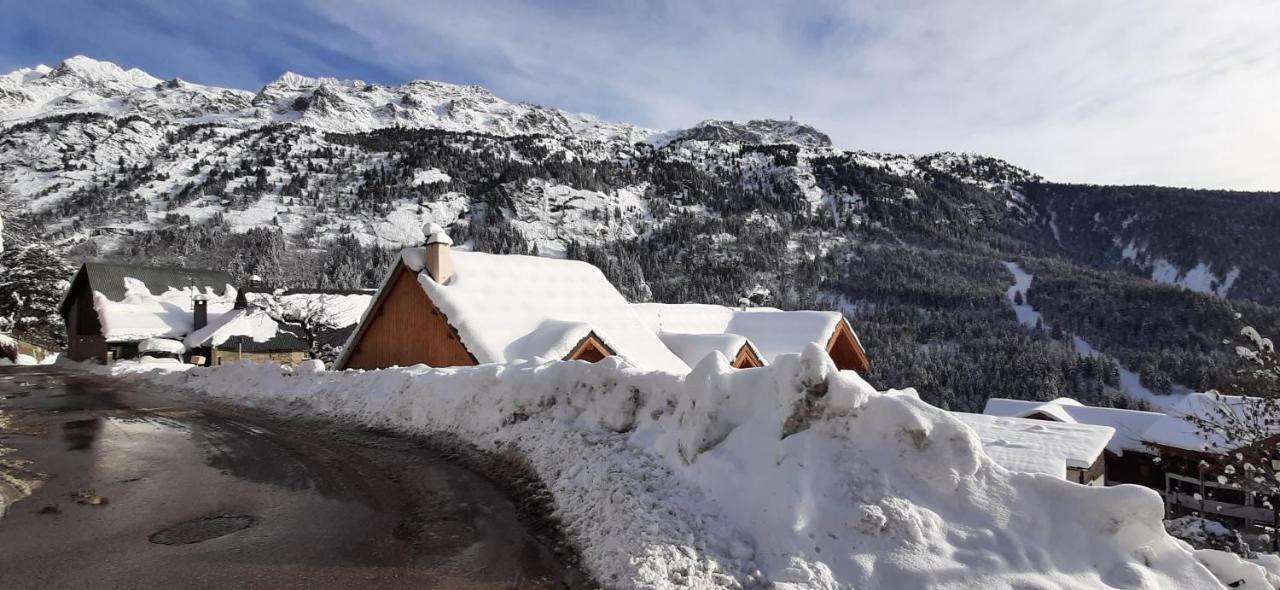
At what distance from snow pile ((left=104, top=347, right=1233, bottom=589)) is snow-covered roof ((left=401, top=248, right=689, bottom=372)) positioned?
9352mm

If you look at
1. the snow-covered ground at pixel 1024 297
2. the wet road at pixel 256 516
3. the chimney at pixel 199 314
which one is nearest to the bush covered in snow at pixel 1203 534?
the wet road at pixel 256 516

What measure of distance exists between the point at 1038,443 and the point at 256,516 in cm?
1887

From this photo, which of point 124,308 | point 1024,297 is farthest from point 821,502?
point 1024,297

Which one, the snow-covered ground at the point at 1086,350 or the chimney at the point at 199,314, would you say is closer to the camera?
the chimney at the point at 199,314

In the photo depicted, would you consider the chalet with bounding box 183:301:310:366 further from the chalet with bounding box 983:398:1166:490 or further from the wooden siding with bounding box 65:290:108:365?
the chalet with bounding box 983:398:1166:490

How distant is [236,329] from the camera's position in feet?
123

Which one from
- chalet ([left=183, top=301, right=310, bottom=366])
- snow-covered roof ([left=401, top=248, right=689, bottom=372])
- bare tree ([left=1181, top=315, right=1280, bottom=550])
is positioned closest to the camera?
bare tree ([left=1181, top=315, right=1280, bottom=550])

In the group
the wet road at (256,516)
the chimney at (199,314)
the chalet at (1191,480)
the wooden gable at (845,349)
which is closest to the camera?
the wet road at (256,516)

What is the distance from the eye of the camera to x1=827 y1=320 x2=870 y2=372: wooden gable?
95.0 ft

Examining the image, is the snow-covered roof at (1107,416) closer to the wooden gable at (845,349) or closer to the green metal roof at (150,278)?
the wooden gable at (845,349)

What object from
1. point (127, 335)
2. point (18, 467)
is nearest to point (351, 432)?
point (18, 467)

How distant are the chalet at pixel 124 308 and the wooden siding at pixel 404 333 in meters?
27.1

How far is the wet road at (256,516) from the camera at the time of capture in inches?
203

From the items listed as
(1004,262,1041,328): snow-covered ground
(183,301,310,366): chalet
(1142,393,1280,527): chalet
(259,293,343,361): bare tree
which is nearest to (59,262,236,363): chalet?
(183,301,310,366): chalet
